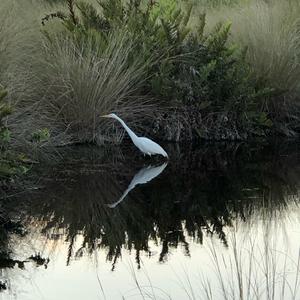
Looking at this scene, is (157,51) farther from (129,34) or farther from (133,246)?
(133,246)

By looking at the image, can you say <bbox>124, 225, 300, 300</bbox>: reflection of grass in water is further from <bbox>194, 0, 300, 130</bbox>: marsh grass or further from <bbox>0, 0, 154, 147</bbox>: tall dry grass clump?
<bbox>194, 0, 300, 130</bbox>: marsh grass

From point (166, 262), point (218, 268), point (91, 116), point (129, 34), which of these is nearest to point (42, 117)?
point (91, 116)

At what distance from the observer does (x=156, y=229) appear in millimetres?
5672

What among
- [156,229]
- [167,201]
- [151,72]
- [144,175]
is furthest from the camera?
[151,72]

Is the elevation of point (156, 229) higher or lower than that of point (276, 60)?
lower

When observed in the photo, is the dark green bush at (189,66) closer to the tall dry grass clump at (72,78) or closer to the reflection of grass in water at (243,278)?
the tall dry grass clump at (72,78)

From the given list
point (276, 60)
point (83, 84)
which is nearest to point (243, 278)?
point (83, 84)

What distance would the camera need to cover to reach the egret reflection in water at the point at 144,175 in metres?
Answer: 6.96

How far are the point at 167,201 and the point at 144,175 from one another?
1079mm

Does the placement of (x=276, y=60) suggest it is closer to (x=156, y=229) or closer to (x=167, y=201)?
(x=167, y=201)

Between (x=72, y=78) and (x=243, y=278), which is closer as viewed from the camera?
(x=243, y=278)

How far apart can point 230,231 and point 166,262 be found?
34.5 inches

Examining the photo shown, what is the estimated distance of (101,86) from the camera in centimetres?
917

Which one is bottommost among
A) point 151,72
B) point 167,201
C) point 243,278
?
point 243,278
